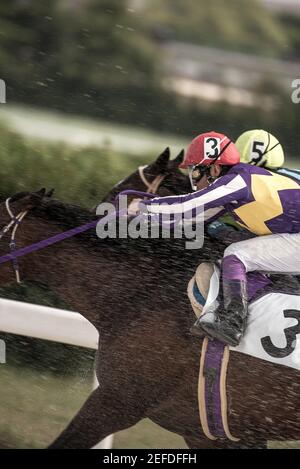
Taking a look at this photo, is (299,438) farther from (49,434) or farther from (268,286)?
(49,434)

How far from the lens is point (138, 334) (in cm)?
321

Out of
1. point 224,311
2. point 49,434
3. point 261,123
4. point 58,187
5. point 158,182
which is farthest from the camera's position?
point 261,123

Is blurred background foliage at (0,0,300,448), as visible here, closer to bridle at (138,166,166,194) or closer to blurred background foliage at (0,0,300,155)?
blurred background foliage at (0,0,300,155)

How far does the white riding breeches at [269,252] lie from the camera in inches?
122

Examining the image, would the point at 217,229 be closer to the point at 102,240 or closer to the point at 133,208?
the point at 133,208

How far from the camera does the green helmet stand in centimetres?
397

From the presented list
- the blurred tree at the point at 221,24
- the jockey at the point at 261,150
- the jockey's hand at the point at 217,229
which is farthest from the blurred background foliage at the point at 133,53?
the jockey's hand at the point at 217,229

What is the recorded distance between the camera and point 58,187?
538 centimetres

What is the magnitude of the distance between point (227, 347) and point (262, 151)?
4.09 ft

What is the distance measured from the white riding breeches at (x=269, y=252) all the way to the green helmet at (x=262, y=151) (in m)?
0.90

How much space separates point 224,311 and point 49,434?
5.19 ft
